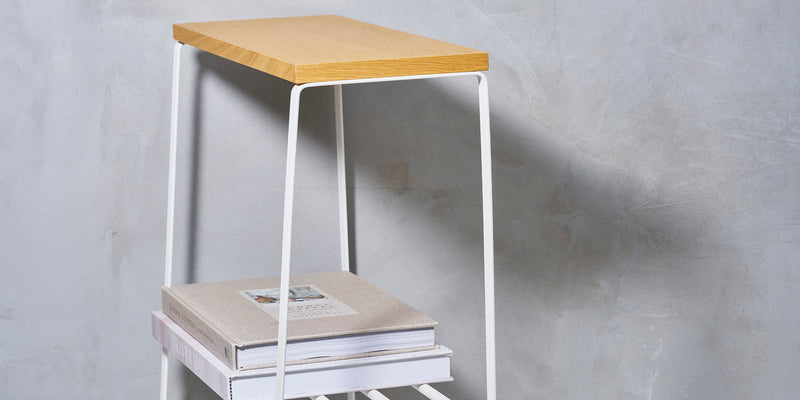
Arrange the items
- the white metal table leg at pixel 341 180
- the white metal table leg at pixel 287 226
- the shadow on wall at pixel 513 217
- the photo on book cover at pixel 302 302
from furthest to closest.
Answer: the shadow on wall at pixel 513 217, the white metal table leg at pixel 341 180, the photo on book cover at pixel 302 302, the white metal table leg at pixel 287 226

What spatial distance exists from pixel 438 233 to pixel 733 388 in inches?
27.5

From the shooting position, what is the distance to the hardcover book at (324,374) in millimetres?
1253

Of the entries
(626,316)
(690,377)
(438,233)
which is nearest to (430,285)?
(438,233)

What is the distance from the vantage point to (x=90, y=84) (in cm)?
161

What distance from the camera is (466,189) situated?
1.82 meters

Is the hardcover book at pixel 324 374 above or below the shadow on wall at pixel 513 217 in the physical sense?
below

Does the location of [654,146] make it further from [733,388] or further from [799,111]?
[733,388]

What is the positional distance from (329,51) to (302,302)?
0.46 meters

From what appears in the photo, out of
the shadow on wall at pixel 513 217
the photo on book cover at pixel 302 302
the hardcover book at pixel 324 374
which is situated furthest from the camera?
the shadow on wall at pixel 513 217

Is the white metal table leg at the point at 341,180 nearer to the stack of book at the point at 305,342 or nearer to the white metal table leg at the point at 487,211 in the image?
the stack of book at the point at 305,342

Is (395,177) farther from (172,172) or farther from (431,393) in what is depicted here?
(431,393)

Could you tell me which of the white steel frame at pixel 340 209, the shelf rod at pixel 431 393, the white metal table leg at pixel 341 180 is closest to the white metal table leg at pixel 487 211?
the white steel frame at pixel 340 209

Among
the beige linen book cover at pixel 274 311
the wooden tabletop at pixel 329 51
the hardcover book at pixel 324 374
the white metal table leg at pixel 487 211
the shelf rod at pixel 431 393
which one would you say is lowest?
the shelf rod at pixel 431 393

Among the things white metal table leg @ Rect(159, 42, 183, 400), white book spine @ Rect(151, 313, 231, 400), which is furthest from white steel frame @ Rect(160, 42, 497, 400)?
white book spine @ Rect(151, 313, 231, 400)
